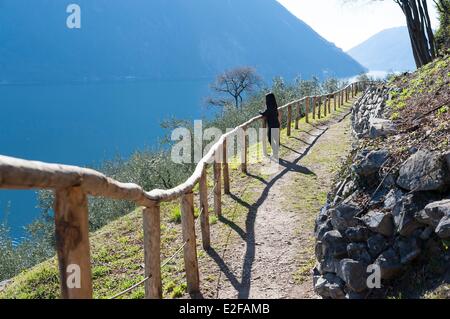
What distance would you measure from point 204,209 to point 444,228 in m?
3.22

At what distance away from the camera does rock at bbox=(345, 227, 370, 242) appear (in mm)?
4188

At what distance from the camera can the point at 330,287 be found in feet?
13.8

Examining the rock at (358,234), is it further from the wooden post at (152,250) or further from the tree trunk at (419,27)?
the tree trunk at (419,27)

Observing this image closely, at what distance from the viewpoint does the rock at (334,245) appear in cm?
432

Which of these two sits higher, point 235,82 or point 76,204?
point 235,82

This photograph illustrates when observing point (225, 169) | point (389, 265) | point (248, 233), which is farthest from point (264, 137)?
point (389, 265)

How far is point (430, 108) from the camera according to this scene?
5.82 meters

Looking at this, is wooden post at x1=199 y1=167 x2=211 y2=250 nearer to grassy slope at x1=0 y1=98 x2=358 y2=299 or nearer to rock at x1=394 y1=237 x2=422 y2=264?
grassy slope at x1=0 y1=98 x2=358 y2=299

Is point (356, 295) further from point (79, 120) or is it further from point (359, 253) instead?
point (79, 120)

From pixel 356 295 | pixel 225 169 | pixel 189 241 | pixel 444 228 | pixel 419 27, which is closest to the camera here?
pixel 444 228

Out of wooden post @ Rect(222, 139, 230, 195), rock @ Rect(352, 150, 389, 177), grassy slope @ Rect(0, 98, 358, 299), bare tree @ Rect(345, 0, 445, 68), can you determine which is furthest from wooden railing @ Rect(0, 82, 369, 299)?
bare tree @ Rect(345, 0, 445, 68)

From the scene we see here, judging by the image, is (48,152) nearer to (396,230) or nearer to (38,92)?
(38,92)

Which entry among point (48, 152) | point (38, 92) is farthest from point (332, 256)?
point (38, 92)
